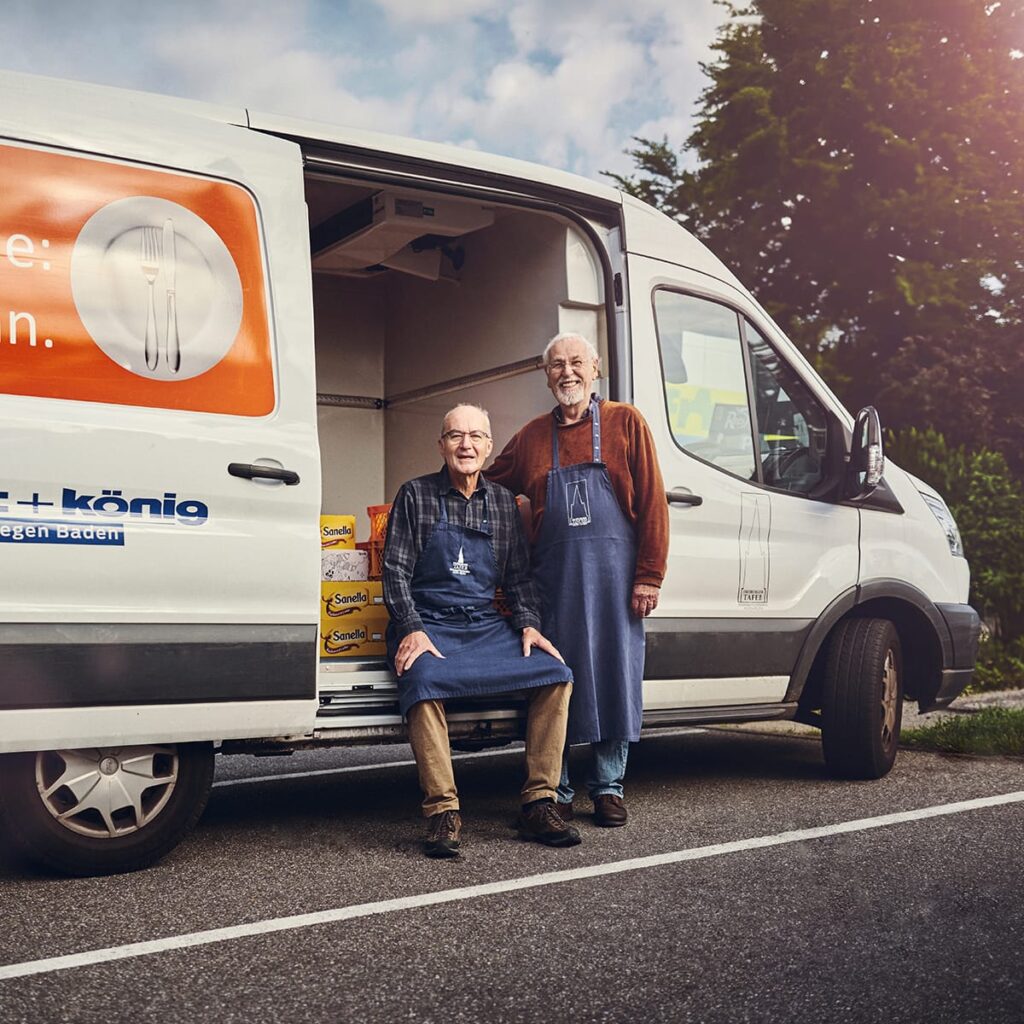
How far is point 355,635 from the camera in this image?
15.1 feet

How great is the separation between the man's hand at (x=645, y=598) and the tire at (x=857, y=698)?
4.09 ft

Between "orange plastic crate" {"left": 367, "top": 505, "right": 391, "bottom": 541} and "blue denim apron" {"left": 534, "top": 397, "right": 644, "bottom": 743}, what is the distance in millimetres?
596

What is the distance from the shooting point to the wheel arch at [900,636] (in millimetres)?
5512

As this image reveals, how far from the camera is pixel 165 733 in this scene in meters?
3.84

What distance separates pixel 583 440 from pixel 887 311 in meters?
16.6

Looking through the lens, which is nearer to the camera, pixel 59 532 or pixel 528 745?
pixel 59 532

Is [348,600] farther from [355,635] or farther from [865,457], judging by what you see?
[865,457]

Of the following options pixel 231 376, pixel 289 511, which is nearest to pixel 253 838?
pixel 289 511

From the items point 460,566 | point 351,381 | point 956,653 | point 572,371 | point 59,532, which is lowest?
point 956,653

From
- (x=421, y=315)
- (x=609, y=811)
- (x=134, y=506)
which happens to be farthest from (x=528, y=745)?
(x=421, y=315)

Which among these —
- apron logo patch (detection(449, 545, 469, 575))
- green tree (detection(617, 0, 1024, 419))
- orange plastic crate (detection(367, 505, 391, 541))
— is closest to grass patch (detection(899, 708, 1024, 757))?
apron logo patch (detection(449, 545, 469, 575))

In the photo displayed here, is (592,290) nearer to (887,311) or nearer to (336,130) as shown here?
(336,130)

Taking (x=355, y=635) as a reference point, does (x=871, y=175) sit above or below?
above

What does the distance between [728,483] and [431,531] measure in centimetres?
128
